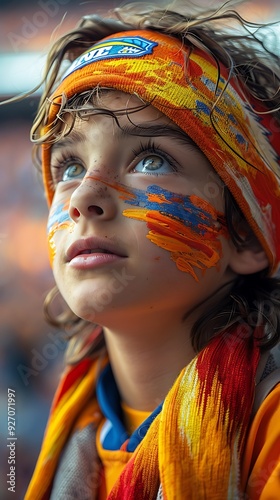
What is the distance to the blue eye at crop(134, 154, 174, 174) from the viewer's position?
97 cm

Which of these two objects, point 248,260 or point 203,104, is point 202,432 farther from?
point 203,104

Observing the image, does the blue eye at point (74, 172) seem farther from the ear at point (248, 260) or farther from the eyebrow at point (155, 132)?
the ear at point (248, 260)

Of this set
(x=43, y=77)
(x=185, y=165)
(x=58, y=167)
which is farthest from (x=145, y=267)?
(x=43, y=77)

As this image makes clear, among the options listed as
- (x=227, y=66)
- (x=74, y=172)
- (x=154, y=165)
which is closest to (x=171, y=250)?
(x=154, y=165)

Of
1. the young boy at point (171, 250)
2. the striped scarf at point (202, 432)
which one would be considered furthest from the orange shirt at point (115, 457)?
the striped scarf at point (202, 432)

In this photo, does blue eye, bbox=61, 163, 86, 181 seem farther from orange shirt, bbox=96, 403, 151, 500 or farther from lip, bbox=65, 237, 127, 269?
orange shirt, bbox=96, 403, 151, 500

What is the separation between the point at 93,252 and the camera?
0.94m

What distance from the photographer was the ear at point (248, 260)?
1035 millimetres

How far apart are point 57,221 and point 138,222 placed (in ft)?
0.56

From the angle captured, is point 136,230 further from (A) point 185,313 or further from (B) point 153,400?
(B) point 153,400

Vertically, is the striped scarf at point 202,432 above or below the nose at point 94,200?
below

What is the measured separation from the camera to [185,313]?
1.00 meters

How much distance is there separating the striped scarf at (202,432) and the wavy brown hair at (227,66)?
4 centimetres

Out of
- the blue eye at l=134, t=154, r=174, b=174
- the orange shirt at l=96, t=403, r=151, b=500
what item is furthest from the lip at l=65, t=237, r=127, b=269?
the orange shirt at l=96, t=403, r=151, b=500
